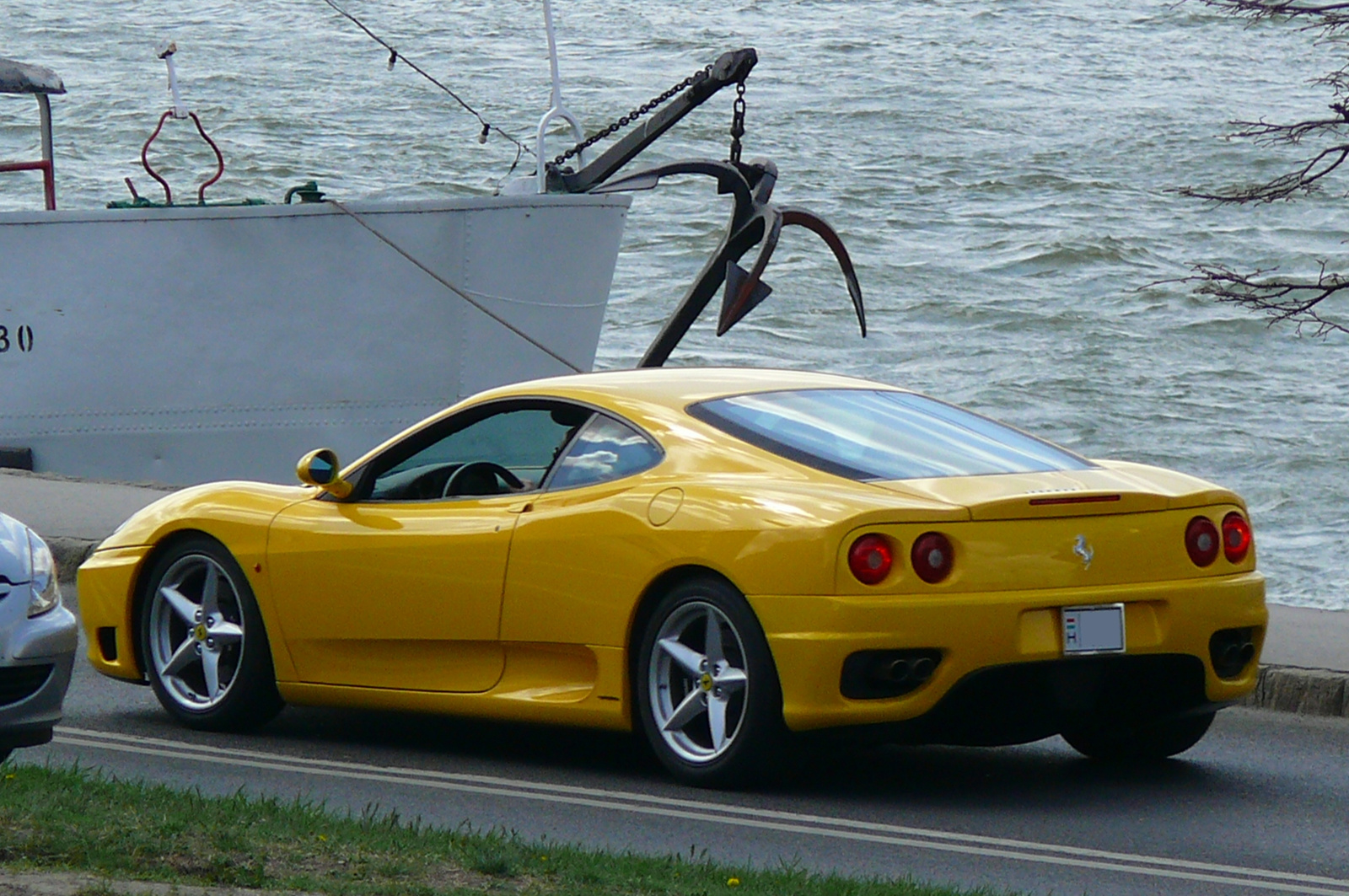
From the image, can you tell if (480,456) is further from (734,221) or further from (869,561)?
(734,221)

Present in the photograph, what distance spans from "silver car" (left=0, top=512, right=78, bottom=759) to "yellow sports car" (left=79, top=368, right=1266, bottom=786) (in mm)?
1265

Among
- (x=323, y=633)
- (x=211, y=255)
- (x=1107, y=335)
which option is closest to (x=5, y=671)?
(x=323, y=633)

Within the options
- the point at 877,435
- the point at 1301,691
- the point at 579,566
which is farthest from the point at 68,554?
the point at 1301,691

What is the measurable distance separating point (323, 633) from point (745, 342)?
79.5 ft

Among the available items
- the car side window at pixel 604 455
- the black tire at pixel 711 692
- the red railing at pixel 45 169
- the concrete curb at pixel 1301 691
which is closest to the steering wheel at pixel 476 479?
the car side window at pixel 604 455

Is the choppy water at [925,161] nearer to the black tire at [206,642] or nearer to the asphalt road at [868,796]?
the asphalt road at [868,796]

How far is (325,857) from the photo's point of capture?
15.5 feet

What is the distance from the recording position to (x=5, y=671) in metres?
5.73

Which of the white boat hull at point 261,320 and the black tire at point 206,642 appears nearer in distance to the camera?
the black tire at point 206,642

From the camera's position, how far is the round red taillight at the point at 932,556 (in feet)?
19.2

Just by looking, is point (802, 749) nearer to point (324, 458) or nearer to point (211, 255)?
point (324, 458)

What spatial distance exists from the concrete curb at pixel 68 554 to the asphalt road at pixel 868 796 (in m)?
3.78

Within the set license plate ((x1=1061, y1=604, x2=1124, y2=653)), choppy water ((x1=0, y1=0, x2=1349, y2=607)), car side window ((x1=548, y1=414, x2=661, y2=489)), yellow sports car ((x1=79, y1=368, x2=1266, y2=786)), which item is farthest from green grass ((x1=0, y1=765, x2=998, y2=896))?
choppy water ((x1=0, y1=0, x2=1349, y2=607))

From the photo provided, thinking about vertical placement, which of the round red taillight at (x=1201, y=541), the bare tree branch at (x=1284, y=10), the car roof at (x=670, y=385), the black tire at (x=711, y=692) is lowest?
the black tire at (x=711, y=692)
